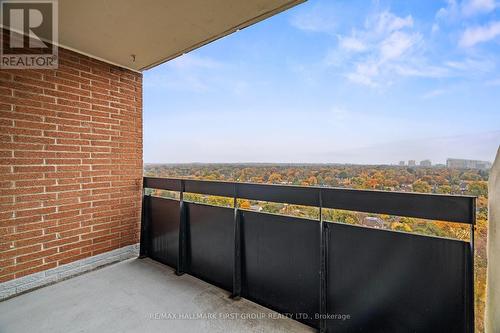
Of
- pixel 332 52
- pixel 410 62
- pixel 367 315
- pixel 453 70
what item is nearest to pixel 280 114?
pixel 332 52

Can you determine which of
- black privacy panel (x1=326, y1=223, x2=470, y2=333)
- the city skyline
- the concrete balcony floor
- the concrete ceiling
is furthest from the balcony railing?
the concrete ceiling

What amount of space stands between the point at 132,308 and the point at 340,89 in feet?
17.2

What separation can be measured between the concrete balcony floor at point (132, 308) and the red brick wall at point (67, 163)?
16.8 inches

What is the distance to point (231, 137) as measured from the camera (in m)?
5.81

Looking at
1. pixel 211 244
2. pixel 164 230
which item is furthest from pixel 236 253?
pixel 164 230

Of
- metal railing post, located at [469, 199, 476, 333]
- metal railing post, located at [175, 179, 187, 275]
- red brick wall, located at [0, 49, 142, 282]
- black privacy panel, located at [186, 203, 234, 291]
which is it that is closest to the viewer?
metal railing post, located at [469, 199, 476, 333]

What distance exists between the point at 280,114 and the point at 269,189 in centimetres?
432

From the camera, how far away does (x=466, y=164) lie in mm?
1462

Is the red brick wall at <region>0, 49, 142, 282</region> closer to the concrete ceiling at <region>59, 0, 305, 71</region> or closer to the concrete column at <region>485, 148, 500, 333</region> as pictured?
the concrete ceiling at <region>59, 0, 305, 71</region>

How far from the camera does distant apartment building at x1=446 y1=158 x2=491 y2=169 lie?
1338mm

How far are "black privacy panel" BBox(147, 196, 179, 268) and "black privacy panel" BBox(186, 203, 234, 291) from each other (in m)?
0.25

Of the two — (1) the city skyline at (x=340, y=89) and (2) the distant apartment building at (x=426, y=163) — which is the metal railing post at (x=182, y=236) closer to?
(1) the city skyline at (x=340, y=89)

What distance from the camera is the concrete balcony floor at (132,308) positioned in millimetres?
1827

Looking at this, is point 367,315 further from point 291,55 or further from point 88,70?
point 291,55
